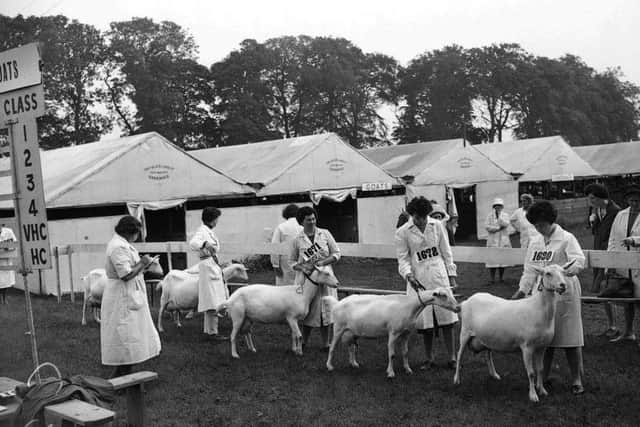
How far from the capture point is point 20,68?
17.0 ft

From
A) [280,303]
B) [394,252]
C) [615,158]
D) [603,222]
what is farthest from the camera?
[615,158]

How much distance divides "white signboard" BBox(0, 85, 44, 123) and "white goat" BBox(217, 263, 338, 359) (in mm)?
4088

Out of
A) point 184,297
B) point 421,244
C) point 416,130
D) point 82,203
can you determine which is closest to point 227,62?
point 416,130

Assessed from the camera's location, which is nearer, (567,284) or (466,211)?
(567,284)

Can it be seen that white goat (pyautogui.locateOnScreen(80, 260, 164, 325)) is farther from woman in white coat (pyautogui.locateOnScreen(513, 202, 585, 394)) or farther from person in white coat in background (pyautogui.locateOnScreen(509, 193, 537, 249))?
person in white coat in background (pyautogui.locateOnScreen(509, 193, 537, 249))

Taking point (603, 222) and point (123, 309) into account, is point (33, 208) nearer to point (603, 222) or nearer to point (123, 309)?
point (123, 309)

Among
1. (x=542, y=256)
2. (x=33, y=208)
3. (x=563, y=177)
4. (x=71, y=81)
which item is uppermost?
(x=71, y=81)

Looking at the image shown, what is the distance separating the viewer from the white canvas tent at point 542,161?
94.8 ft

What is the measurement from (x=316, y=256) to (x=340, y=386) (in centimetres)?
195

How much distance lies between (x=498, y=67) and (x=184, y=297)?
2117 inches

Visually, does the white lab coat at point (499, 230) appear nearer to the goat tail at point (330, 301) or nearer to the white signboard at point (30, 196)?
the goat tail at point (330, 301)

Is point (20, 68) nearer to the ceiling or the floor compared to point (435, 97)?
nearer to the floor

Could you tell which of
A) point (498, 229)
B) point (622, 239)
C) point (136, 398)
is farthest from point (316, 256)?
point (498, 229)

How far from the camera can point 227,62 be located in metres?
47.2
